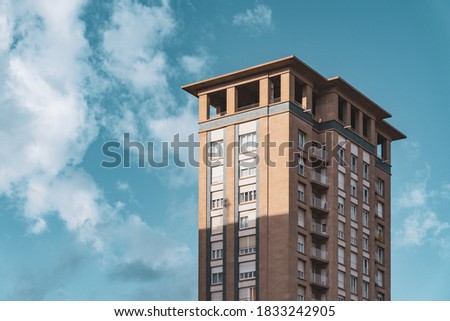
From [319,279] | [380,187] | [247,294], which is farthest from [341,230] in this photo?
[380,187]

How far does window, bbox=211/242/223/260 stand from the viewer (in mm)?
90688

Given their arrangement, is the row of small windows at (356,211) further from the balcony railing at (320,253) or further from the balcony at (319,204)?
the balcony railing at (320,253)

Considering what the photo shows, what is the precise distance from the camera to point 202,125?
9569cm

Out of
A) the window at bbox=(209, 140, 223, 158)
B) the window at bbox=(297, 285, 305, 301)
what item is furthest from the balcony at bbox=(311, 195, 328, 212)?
the window at bbox=(209, 140, 223, 158)

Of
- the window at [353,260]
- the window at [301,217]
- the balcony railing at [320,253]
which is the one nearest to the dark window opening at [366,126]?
the window at [353,260]

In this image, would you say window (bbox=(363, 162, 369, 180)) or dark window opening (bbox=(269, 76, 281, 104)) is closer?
dark window opening (bbox=(269, 76, 281, 104))

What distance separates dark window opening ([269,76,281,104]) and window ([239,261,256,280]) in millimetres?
13847

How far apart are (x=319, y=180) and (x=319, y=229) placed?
4.30 metres

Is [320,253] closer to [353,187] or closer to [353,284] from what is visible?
[353,284]

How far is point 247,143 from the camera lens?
92.0 meters

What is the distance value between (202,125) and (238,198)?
8.37 meters

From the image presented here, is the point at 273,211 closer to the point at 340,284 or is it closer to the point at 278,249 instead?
the point at 278,249

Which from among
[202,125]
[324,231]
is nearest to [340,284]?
[324,231]

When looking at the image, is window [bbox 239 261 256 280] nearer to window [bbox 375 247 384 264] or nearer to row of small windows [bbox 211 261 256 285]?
row of small windows [bbox 211 261 256 285]
